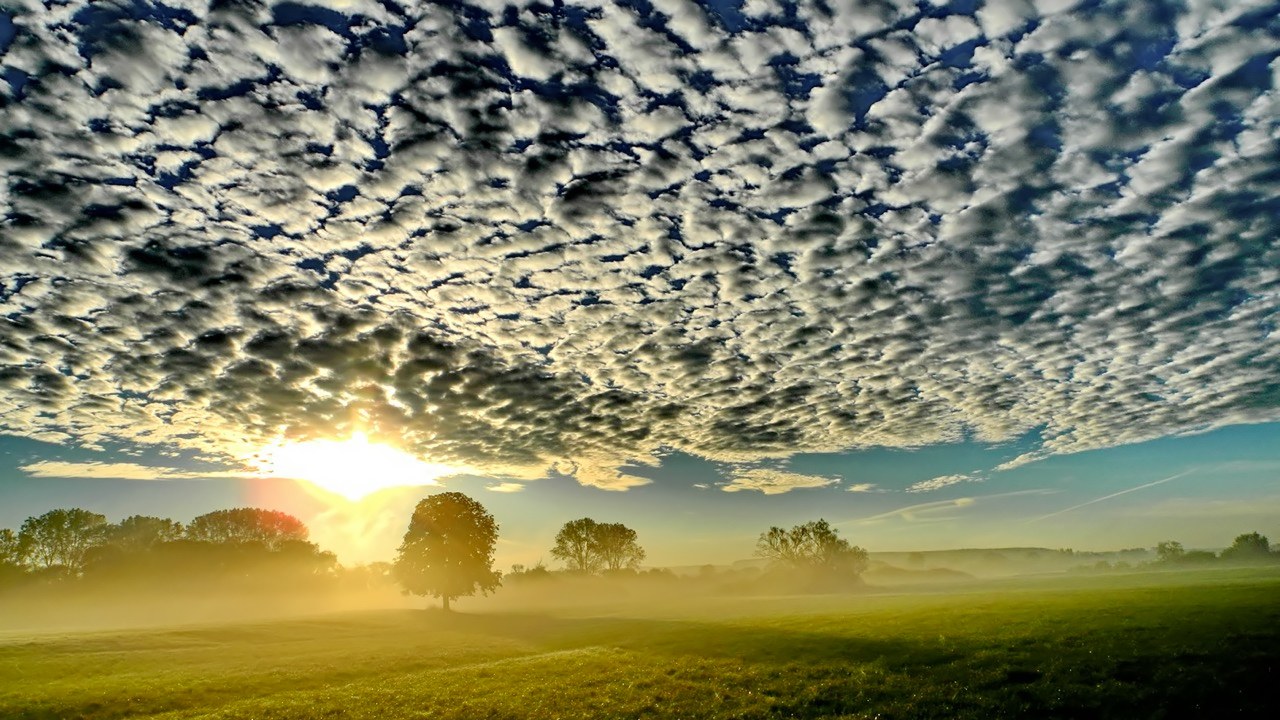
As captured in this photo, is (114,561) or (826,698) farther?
(114,561)

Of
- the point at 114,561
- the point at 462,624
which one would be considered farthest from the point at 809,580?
the point at 114,561

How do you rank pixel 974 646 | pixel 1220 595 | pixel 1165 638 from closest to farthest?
pixel 1165 638 < pixel 974 646 < pixel 1220 595

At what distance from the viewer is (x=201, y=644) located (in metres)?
63.1

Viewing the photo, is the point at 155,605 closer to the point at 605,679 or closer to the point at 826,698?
the point at 605,679

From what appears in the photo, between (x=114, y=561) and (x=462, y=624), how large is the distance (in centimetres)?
10605

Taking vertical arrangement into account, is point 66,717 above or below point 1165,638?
below

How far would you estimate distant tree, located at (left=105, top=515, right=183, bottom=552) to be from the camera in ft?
458

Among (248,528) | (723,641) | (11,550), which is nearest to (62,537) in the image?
(11,550)

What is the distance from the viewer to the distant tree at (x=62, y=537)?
423ft

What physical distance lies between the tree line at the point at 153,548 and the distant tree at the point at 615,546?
83.4 metres

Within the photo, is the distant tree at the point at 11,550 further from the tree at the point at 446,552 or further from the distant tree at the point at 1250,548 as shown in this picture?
the distant tree at the point at 1250,548

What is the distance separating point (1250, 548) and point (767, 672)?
263 metres

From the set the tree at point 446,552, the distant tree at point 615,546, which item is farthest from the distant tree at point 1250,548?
the tree at point 446,552

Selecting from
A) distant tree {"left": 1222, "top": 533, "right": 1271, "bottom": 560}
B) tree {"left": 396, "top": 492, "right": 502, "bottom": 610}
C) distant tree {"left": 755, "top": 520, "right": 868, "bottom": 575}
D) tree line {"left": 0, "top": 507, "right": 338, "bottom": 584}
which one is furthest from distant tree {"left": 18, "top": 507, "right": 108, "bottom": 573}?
distant tree {"left": 1222, "top": 533, "right": 1271, "bottom": 560}
